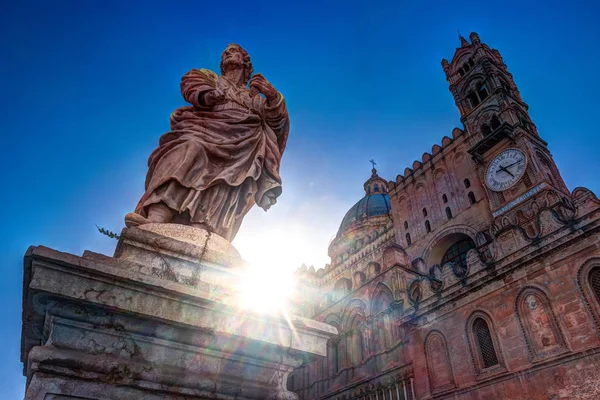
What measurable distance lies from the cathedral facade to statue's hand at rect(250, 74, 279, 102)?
6.71ft

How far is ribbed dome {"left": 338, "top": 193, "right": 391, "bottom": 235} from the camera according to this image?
1768 inches

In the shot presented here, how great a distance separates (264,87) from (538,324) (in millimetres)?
11039

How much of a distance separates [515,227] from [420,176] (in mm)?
17132

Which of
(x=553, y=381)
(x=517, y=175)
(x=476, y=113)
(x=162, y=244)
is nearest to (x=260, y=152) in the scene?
(x=162, y=244)

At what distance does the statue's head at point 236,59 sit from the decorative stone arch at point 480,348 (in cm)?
1125

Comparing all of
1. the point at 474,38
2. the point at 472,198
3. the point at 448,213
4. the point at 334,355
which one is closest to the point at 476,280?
the point at 334,355

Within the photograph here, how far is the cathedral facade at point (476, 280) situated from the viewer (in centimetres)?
1064

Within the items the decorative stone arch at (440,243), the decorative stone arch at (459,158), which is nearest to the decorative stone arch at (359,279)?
the decorative stone arch at (440,243)

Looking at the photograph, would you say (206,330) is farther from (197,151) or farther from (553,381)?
(553,381)

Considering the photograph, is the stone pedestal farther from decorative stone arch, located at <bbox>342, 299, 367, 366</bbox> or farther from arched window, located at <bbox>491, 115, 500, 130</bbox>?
arched window, located at <bbox>491, 115, 500, 130</bbox>

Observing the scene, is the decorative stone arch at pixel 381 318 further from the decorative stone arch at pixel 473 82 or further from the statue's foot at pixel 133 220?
the decorative stone arch at pixel 473 82

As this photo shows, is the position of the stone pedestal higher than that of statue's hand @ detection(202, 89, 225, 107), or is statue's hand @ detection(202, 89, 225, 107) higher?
statue's hand @ detection(202, 89, 225, 107)

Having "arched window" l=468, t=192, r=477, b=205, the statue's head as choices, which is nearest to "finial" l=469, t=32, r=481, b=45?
"arched window" l=468, t=192, r=477, b=205

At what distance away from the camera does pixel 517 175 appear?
2180 cm
